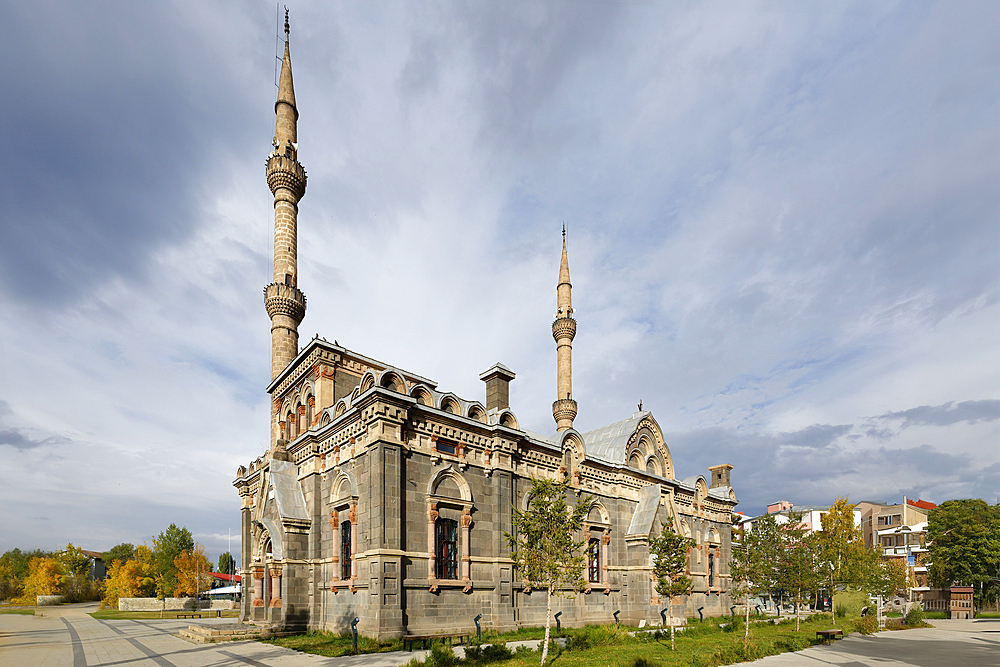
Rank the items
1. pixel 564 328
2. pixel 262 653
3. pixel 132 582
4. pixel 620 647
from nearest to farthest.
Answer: pixel 262 653 → pixel 620 647 → pixel 564 328 → pixel 132 582

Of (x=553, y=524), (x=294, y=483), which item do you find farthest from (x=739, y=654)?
(x=294, y=483)

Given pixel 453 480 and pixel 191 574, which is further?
pixel 191 574

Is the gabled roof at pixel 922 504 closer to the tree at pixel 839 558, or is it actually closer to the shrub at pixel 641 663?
the tree at pixel 839 558

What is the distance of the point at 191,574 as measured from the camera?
55906 millimetres

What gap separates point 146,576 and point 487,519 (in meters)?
50.3

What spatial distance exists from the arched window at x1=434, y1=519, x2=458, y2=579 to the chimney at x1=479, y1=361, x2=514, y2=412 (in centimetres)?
774

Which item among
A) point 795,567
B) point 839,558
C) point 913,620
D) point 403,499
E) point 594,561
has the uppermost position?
point 403,499

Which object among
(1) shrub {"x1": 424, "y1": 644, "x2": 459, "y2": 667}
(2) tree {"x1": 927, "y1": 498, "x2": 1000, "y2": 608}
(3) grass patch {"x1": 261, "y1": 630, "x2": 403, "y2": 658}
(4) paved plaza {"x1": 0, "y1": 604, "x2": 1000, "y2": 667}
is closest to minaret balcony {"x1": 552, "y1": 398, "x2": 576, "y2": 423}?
(4) paved plaza {"x1": 0, "y1": 604, "x2": 1000, "y2": 667}

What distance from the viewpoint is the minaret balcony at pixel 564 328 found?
44.4 metres

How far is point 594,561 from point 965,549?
5009cm

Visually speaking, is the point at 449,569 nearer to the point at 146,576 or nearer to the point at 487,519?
the point at 487,519

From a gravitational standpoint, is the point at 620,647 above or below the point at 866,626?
above

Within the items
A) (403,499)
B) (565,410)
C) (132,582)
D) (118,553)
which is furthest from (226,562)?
(403,499)

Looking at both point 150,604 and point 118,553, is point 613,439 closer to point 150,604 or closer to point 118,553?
point 150,604
